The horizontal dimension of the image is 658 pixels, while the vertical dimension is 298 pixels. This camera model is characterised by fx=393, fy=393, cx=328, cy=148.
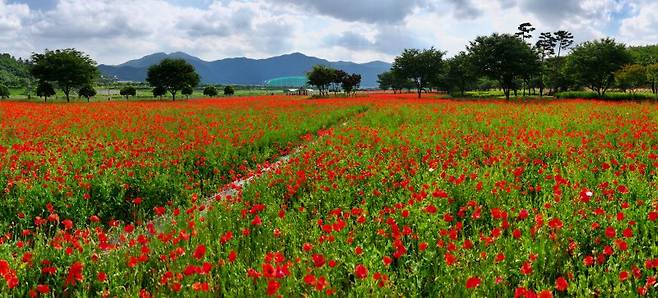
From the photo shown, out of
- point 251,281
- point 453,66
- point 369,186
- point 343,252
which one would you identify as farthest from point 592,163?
point 453,66

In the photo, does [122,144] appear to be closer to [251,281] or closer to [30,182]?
[30,182]

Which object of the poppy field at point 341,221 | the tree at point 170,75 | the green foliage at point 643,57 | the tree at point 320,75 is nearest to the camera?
the poppy field at point 341,221

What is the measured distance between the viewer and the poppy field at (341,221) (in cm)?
336

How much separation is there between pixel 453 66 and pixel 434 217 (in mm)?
61019

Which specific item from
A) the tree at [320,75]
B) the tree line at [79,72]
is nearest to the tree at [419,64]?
the tree at [320,75]

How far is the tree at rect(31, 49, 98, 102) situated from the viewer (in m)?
45.7

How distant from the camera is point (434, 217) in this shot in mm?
4418

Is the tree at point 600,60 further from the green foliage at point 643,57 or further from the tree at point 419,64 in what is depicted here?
the tree at point 419,64

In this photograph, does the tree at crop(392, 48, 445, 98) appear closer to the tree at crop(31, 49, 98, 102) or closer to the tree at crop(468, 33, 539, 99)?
the tree at crop(468, 33, 539, 99)

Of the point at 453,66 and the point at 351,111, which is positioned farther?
the point at 453,66

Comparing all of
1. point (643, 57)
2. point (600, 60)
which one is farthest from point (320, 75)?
point (643, 57)

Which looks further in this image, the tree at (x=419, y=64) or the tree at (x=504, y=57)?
the tree at (x=419, y=64)

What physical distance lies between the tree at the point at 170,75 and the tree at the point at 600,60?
4771cm

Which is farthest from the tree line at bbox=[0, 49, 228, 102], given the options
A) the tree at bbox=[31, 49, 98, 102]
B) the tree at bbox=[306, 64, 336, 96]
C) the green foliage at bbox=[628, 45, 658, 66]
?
the green foliage at bbox=[628, 45, 658, 66]
